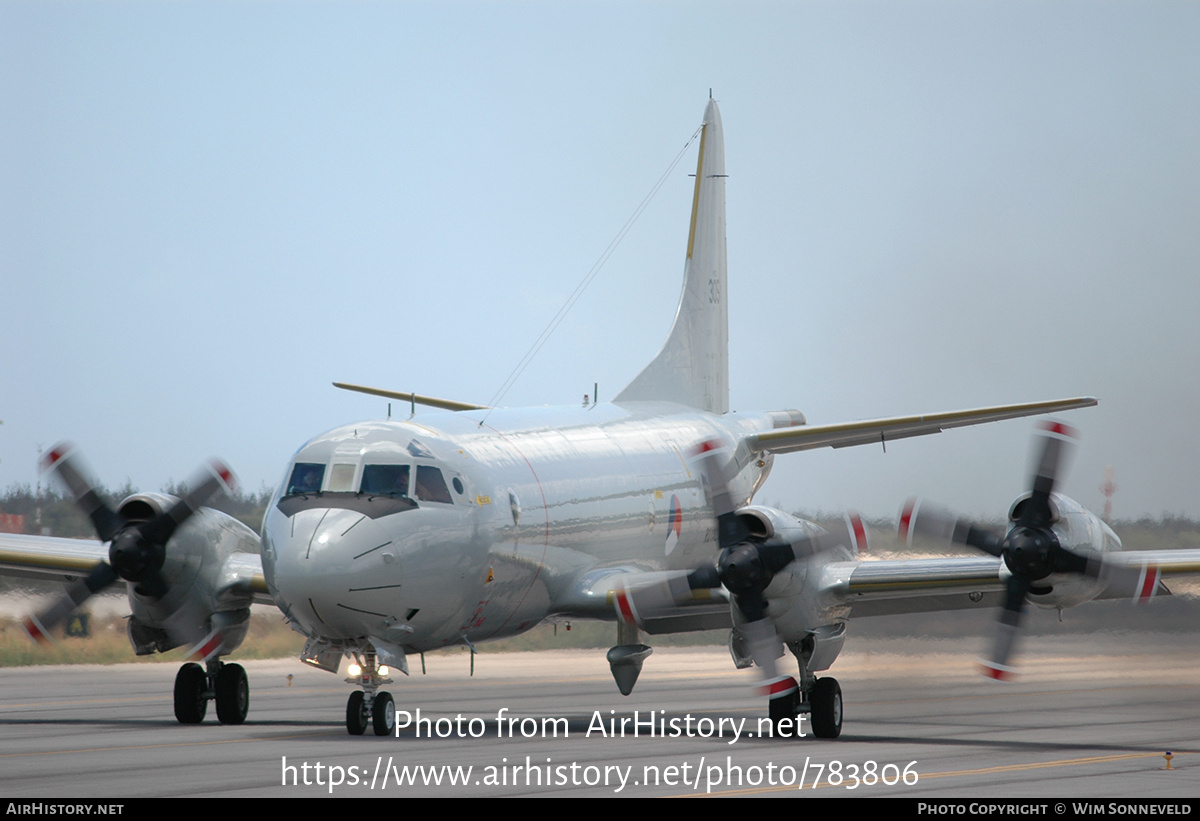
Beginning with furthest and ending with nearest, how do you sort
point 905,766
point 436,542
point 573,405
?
point 573,405
point 436,542
point 905,766

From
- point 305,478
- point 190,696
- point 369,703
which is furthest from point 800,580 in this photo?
point 190,696

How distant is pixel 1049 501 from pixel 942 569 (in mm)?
1622

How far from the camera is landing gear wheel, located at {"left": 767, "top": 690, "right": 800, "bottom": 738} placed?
1827cm

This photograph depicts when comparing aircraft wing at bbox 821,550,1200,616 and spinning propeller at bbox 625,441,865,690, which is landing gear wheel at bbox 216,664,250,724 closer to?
spinning propeller at bbox 625,441,865,690

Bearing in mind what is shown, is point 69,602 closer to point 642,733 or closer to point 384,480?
point 384,480

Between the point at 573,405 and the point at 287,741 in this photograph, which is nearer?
the point at 287,741

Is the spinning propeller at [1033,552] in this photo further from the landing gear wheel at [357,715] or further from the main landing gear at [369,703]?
the landing gear wheel at [357,715]

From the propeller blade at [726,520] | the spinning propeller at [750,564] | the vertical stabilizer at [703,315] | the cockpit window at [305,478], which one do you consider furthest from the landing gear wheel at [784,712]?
the vertical stabilizer at [703,315]

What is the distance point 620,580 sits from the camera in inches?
785

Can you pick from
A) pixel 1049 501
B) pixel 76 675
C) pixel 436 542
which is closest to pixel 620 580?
pixel 436 542

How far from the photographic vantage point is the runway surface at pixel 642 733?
13.4 metres

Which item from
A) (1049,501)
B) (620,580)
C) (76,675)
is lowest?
(76,675)

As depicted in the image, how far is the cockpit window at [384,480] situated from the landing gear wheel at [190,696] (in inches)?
190

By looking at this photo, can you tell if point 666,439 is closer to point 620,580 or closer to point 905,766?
point 620,580
